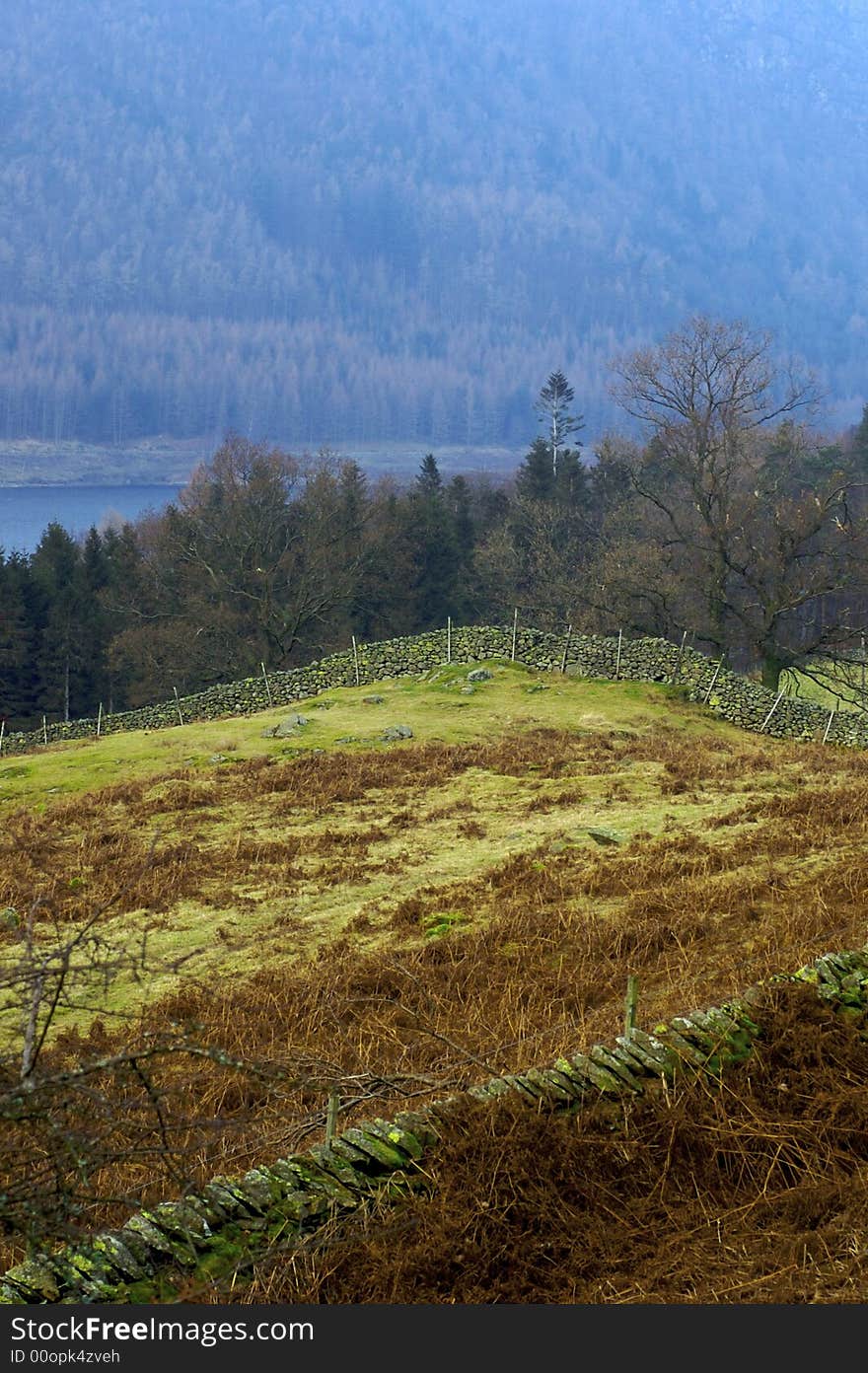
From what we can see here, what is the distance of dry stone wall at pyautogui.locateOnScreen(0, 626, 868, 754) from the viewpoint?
40.6 meters

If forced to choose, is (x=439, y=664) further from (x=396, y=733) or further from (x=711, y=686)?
(x=396, y=733)

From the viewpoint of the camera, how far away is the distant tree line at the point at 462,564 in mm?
43656

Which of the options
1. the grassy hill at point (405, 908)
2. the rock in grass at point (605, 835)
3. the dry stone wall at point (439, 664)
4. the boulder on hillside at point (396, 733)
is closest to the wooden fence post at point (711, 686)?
the dry stone wall at point (439, 664)

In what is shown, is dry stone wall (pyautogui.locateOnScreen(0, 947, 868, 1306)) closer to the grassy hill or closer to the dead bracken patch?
the dead bracken patch

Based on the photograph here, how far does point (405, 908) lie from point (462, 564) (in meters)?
61.5

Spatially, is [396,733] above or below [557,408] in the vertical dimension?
below

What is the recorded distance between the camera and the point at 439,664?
42.5 meters

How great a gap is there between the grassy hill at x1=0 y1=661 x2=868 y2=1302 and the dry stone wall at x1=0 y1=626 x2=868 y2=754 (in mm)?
8437

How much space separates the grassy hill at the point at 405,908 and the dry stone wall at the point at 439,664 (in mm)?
8437

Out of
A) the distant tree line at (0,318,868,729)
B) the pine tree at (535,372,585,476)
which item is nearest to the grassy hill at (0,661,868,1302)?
the distant tree line at (0,318,868,729)

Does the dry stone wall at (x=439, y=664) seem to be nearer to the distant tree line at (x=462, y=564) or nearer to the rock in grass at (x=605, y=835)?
the distant tree line at (x=462, y=564)

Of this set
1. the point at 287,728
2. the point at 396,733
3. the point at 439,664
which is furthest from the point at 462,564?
the point at 396,733

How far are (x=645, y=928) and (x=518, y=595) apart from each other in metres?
57.0

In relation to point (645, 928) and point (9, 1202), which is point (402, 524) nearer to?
point (645, 928)
